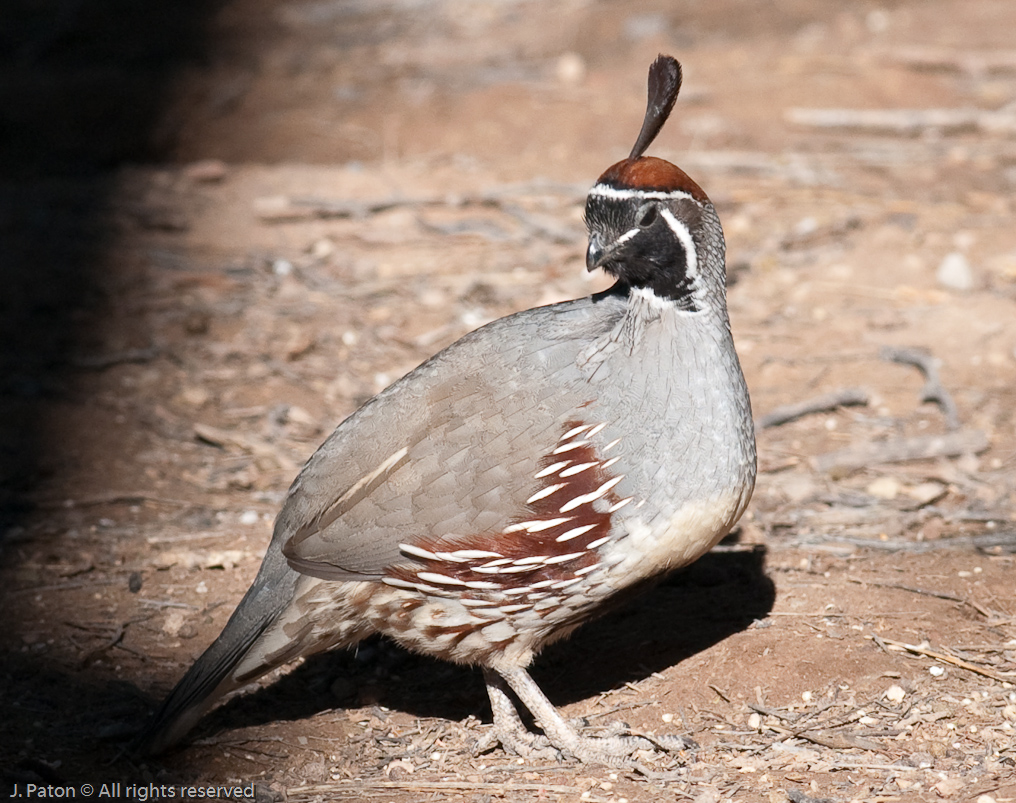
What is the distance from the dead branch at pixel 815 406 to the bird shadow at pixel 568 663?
1106mm

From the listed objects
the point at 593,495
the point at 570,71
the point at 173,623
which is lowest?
the point at 173,623

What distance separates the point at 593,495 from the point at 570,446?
16 cm

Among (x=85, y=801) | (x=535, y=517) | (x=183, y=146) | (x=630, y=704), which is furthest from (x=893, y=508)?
(x=183, y=146)

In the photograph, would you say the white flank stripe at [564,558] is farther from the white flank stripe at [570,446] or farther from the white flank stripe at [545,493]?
the white flank stripe at [570,446]

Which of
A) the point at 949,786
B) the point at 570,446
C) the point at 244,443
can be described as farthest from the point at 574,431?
the point at 244,443

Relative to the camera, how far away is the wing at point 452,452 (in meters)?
3.45

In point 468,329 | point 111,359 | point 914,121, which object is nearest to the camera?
point 111,359

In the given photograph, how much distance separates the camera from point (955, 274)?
6.50 m

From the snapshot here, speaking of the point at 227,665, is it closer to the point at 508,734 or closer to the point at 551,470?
the point at 508,734

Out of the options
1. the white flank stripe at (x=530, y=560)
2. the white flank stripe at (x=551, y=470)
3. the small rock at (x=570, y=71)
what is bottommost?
the white flank stripe at (x=530, y=560)

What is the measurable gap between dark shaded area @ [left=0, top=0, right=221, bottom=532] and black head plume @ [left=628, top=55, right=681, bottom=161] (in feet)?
10.3

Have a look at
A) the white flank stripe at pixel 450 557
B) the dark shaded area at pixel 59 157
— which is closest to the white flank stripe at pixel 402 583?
the white flank stripe at pixel 450 557

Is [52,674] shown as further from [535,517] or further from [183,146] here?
[183,146]

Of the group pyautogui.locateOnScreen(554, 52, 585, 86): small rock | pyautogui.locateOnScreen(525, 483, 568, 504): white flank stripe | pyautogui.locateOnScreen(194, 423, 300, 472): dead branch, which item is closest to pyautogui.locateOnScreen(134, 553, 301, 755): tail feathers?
pyautogui.locateOnScreen(525, 483, 568, 504): white flank stripe
